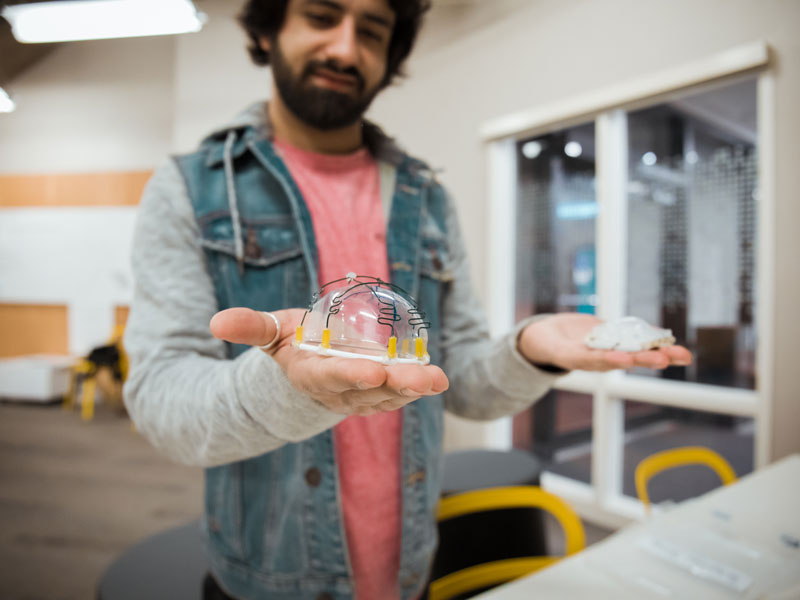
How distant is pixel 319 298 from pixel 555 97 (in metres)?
2.28

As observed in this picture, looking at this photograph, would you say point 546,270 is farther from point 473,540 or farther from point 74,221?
point 74,221

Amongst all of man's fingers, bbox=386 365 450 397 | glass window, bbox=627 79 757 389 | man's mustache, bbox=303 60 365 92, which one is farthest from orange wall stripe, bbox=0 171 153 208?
glass window, bbox=627 79 757 389

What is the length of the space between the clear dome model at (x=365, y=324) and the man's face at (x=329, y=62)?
23 centimetres

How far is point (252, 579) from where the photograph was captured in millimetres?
653

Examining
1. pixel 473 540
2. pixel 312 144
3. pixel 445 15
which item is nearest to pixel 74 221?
pixel 312 144

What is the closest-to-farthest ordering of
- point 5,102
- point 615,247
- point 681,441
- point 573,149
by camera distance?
point 5,102 < point 615,247 < point 573,149 < point 681,441

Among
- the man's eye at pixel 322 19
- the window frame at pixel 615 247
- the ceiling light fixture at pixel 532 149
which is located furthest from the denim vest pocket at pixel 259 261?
the ceiling light fixture at pixel 532 149

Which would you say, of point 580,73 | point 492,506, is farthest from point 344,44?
point 580,73

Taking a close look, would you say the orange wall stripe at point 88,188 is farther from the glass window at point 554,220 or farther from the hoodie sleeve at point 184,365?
the glass window at point 554,220

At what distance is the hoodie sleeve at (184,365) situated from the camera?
38 cm

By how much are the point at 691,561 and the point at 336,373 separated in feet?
2.75

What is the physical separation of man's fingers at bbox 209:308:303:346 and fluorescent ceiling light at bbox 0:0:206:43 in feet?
1.25

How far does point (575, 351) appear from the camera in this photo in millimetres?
496

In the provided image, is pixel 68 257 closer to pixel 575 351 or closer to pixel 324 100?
pixel 324 100
